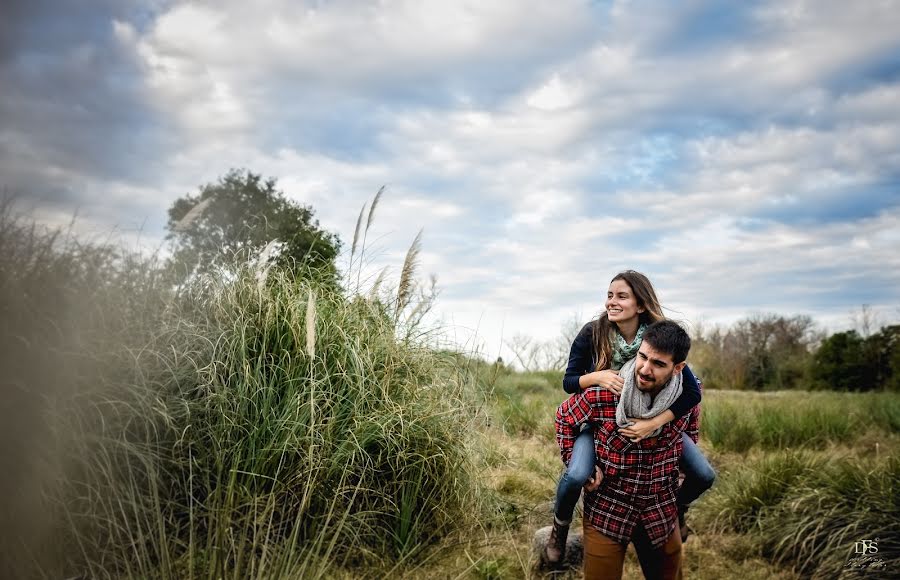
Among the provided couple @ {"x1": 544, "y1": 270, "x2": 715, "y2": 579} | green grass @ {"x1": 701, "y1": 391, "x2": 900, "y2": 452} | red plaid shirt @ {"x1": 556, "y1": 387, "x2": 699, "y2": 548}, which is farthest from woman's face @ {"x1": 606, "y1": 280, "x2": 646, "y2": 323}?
green grass @ {"x1": 701, "y1": 391, "x2": 900, "y2": 452}

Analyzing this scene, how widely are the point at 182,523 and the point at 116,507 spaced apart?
1.15 feet

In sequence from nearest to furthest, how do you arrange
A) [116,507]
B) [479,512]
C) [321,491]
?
[116,507] < [321,491] < [479,512]

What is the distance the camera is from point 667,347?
2.59 metres

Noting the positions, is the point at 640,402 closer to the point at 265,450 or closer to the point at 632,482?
the point at 632,482

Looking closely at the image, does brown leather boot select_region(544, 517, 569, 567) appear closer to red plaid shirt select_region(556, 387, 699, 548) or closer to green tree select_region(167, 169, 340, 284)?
red plaid shirt select_region(556, 387, 699, 548)

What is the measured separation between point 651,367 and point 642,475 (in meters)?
0.51

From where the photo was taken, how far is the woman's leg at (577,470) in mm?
2840

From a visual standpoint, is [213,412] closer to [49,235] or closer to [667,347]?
[49,235]

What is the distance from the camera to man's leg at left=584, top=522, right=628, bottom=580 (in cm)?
266

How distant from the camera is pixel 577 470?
2.85 metres

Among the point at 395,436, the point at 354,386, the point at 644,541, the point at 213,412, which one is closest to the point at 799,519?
the point at 644,541

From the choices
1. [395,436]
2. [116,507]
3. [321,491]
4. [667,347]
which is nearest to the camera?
[667,347]

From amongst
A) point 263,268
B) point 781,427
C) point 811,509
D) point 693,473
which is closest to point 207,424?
point 263,268

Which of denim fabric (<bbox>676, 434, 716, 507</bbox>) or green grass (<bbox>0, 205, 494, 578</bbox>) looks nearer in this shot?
green grass (<bbox>0, 205, 494, 578</bbox>)
